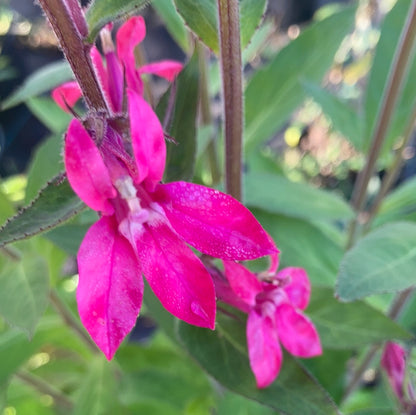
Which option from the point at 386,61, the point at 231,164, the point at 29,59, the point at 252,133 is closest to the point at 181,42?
the point at 252,133

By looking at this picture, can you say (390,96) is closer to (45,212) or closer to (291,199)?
(291,199)

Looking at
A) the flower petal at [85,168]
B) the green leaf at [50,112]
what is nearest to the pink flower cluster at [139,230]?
the flower petal at [85,168]

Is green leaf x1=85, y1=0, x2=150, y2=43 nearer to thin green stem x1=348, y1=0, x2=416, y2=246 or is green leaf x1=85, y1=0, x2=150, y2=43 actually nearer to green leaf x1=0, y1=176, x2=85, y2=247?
green leaf x1=0, y1=176, x2=85, y2=247

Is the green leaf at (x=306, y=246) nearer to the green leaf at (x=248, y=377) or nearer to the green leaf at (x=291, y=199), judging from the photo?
the green leaf at (x=291, y=199)

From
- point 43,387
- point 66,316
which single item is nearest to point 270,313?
point 66,316

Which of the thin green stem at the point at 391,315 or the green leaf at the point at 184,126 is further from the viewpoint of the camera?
the thin green stem at the point at 391,315

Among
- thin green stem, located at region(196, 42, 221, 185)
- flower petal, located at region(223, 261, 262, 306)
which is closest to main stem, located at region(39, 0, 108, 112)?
flower petal, located at region(223, 261, 262, 306)
